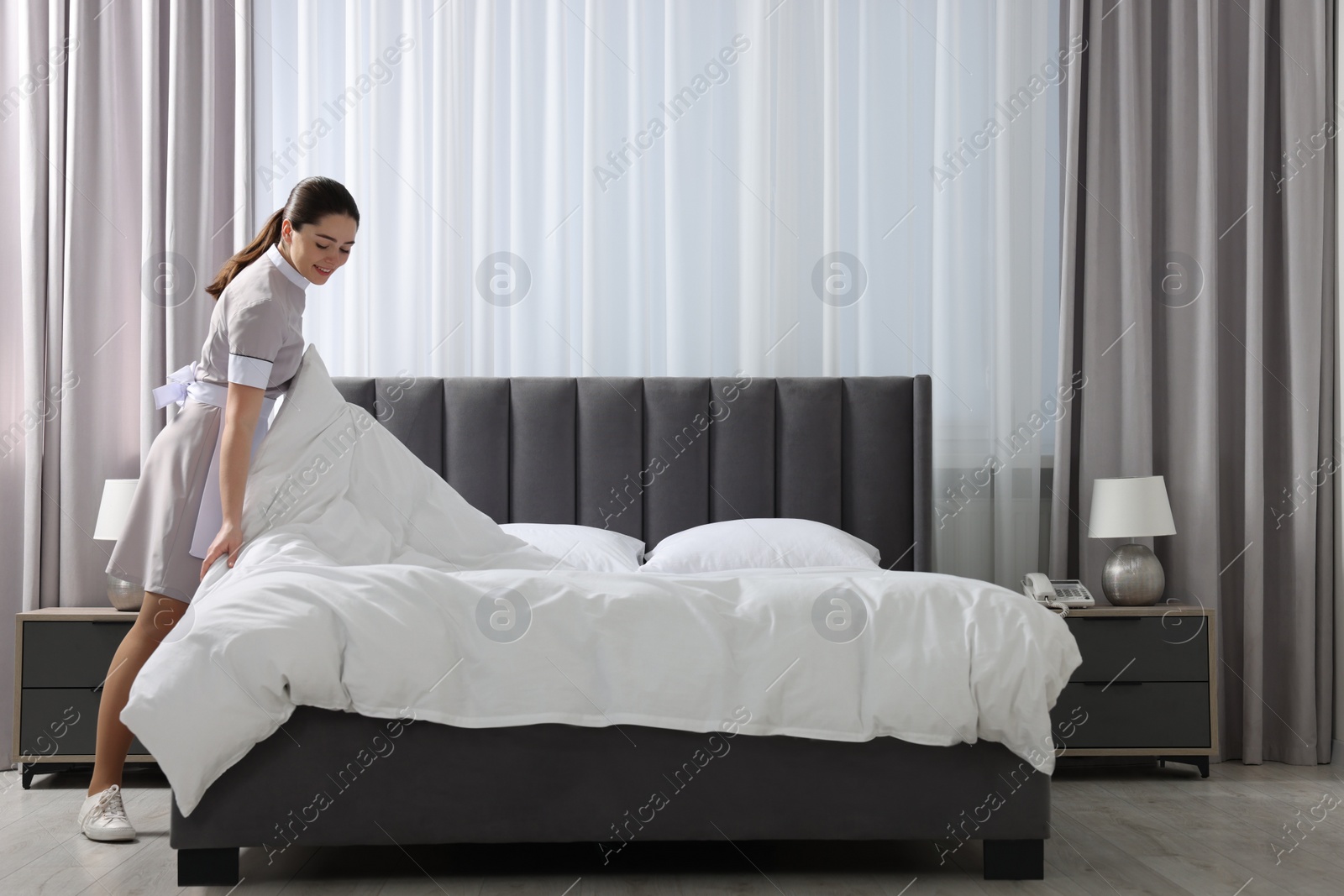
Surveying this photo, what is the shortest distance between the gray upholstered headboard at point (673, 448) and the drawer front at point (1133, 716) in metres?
0.65

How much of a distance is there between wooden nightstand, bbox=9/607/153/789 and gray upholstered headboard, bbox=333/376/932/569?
39.1 inches

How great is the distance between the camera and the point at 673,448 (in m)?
3.29

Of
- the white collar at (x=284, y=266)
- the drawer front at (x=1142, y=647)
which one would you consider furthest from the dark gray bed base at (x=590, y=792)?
the drawer front at (x=1142, y=647)

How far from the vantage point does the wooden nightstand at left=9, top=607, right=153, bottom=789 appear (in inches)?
111

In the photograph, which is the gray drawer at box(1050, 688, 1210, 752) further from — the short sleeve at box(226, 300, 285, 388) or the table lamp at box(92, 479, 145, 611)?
the table lamp at box(92, 479, 145, 611)

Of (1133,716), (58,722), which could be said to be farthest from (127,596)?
(1133,716)

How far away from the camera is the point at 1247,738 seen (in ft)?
10.5

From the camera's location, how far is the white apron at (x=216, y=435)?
7.20 ft

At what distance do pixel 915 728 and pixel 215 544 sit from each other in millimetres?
1434

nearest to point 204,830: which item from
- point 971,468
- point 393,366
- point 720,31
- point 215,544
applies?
point 215,544

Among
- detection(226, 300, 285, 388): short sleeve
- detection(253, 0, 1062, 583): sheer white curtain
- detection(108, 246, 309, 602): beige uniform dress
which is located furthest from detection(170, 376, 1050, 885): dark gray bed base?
detection(253, 0, 1062, 583): sheer white curtain

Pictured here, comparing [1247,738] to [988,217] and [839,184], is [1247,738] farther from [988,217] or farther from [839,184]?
[839,184]

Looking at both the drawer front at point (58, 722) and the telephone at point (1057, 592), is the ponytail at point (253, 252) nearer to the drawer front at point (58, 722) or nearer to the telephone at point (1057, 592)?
the drawer front at point (58, 722)

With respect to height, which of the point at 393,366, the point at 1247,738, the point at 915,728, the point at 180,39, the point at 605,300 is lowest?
the point at 1247,738
